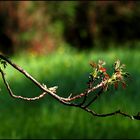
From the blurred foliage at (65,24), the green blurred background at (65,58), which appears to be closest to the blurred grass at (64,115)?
the green blurred background at (65,58)

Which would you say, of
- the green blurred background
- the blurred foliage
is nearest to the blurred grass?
the green blurred background

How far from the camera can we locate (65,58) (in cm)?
1441

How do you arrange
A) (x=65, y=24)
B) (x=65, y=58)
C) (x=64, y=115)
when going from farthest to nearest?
1. (x=65, y=24)
2. (x=65, y=58)
3. (x=64, y=115)

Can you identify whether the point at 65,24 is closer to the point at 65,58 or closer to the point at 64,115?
the point at 65,58

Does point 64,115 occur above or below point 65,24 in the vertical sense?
below

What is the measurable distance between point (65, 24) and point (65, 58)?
30.3 feet

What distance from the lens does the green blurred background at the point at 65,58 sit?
23.8 feet

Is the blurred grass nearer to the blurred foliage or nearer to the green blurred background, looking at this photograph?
the green blurred background

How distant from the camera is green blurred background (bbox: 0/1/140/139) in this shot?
726cm

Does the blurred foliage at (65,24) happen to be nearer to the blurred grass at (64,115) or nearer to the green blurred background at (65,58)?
the green blurred background at (65,58)

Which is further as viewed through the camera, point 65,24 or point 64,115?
point 65,24

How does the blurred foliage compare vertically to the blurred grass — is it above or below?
above

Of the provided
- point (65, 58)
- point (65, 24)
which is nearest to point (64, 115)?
point (65, 58)

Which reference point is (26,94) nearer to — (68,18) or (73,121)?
(73,121)
